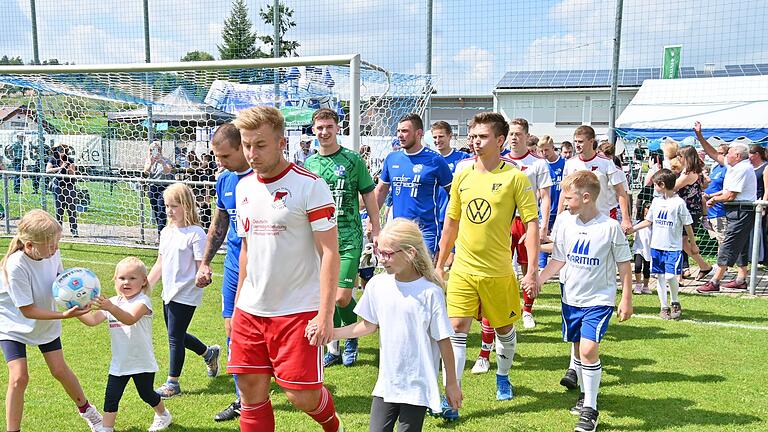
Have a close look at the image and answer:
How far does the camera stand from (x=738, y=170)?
30.1ft

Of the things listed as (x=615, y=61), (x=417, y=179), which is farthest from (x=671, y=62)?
(x=417, y=179)

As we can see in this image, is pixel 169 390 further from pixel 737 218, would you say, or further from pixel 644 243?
pixel 737 218

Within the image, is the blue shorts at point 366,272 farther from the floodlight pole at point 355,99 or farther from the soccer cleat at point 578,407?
the soccer cleat at point 578,407

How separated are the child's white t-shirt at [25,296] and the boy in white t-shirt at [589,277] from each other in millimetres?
3294

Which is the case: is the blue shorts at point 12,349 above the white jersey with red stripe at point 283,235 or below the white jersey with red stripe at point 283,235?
below

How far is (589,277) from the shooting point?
14.5ft

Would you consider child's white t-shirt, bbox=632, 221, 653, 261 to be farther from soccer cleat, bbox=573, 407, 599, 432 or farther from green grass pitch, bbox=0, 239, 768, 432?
soccer cleat, bbox=573, 407, 599, 432

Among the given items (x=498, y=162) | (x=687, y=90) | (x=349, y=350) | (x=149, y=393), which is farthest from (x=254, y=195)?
(x=687, y=90)

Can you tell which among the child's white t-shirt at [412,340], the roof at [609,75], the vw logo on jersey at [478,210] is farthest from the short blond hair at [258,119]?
the roof at [609,75]

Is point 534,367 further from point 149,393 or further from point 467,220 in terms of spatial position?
point 149,393

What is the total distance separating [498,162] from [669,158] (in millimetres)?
6115

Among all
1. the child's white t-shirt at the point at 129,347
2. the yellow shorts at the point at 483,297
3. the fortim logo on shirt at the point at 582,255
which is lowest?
the child's white t-shirt at the point at 129,347

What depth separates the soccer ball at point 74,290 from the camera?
3.63 meters

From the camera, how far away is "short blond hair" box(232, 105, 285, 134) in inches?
128
